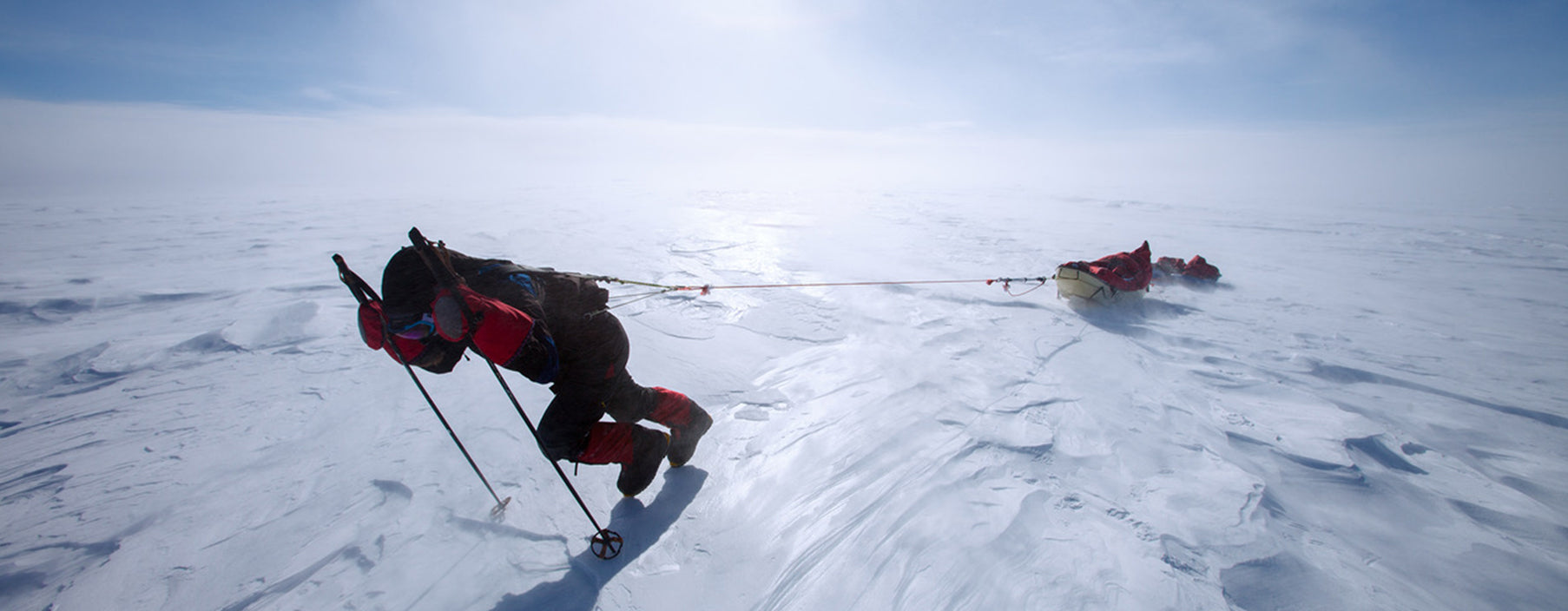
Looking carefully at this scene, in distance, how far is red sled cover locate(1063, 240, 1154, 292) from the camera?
5371 millimetres

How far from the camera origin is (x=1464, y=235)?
13.6 m

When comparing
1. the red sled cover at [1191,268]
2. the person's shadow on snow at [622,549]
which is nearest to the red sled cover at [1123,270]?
the red sled cover at [1191,268]

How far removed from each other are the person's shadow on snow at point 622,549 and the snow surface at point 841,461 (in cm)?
1

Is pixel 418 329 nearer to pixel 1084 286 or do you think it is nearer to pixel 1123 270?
pixel 1084 286

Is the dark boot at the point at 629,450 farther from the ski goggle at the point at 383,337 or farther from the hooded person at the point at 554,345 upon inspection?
the ski goggle at the point at 383,337

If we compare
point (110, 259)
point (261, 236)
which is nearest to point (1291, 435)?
point (110, 259)

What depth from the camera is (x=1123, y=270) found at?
559 cm

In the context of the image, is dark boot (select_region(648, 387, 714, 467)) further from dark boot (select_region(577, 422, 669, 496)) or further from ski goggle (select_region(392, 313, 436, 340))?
ski goggle (select_region(392, 313, 436, 340))

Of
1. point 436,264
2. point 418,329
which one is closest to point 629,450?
point 418,329

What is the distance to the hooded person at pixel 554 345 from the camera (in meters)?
1.54

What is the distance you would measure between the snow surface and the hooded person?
1.16 ft

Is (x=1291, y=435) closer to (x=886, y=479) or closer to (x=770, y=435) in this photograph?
(x=886, y=479)

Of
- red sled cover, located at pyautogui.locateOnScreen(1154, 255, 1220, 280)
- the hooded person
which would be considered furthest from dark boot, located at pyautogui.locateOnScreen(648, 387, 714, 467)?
red sled cover, located at pyautogui.locateOnScreen(1154, 255, 1220, 280)

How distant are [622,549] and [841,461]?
47.8 inches
